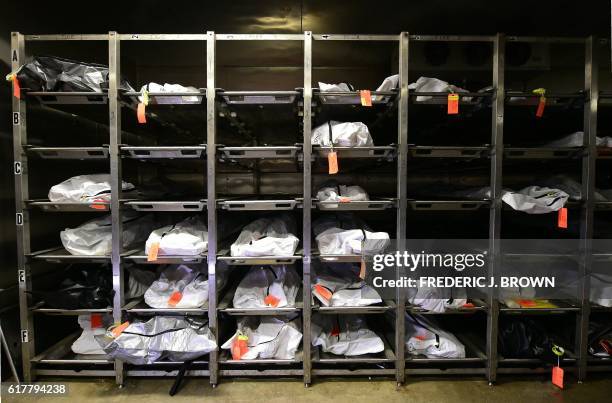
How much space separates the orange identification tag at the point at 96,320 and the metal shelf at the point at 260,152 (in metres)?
1.40

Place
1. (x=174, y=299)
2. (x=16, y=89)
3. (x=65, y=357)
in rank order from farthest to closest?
1. (x=65, y=357)
2. (x=174, y=299)
3. (x=16, y=89)

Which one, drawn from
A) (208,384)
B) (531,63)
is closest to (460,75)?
(531,63)

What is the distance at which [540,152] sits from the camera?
177 centimetres

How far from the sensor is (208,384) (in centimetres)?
179

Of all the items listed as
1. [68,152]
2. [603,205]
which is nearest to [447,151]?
[603,205]

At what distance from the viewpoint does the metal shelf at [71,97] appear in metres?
1.71

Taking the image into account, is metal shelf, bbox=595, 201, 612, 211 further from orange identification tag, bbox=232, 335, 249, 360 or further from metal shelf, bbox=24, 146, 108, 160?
metal shelf, bbox=24, 146, 108, 160

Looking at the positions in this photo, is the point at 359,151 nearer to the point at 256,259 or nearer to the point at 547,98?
the point at 256,259

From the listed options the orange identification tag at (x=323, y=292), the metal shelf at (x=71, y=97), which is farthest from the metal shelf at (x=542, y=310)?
the metal shelf at (x=71, y=97)

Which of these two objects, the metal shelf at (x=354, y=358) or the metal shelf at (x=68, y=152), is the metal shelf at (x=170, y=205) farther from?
the metal shelf at (x=354, y=358)

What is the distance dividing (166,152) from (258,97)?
2.19ft

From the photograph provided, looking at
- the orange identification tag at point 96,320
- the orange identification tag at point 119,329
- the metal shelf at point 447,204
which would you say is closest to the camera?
the orange identification tag at point 119,329

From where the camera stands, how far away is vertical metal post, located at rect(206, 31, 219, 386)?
1706mm

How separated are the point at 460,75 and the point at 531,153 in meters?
1.07
